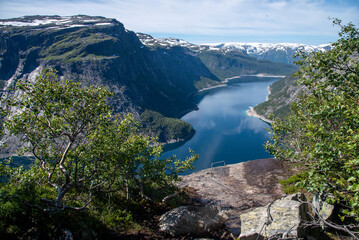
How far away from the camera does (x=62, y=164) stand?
1320 centimetres

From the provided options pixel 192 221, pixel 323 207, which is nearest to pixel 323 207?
pixel 323 207

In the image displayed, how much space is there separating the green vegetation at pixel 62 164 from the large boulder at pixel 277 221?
24.0ft

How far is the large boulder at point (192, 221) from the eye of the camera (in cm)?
1393

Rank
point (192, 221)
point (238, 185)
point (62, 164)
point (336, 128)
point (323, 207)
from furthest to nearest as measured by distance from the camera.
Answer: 1. point (238, 185)
2. point (192, 221)
3. point (62, 164)
4. point (323, 207)
5. point (336, 128)

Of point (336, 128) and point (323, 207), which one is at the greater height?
point (336, 128)

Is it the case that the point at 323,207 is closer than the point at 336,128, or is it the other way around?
the point at 336,128

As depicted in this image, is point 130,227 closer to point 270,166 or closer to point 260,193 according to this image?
point 260,193

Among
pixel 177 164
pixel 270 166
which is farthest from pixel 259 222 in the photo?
pixel 270 166

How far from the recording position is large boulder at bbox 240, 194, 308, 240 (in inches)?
417

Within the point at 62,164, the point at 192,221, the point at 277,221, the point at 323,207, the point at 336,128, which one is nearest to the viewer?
the point at 277,221

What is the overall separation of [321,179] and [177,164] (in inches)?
452

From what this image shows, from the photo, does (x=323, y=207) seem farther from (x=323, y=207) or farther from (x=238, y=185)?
(x=238, y=185)

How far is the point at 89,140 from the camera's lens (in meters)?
13.1

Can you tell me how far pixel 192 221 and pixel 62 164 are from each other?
932cm
